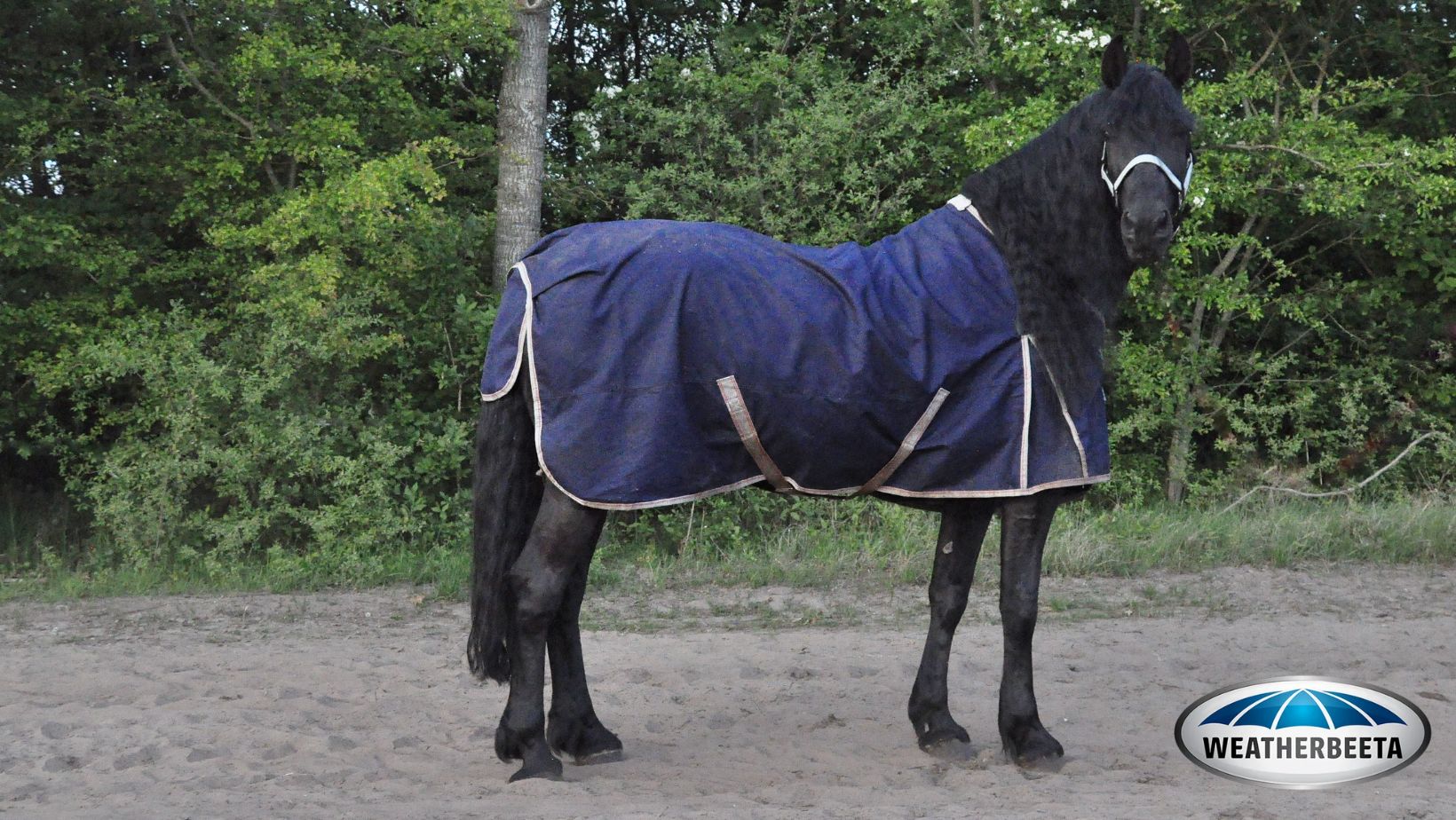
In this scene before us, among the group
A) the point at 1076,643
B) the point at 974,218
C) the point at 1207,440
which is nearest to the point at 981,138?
the point at 1207,440

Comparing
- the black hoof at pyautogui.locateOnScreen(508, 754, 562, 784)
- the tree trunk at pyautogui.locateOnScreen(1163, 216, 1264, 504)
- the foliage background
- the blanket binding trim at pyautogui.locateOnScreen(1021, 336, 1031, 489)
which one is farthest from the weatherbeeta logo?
the tree trunk at pyautogui.locateOnScreen(1163, 216, 1264, 504)

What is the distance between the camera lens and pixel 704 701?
197 inches

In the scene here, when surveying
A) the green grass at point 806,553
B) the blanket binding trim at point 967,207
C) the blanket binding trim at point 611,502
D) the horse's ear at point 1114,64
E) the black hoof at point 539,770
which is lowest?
the black hoof at point 539,770

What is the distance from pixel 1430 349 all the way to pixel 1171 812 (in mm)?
9369

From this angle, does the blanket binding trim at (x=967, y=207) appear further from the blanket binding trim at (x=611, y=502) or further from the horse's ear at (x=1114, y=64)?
the horse's ear at (x=1114, y=64)

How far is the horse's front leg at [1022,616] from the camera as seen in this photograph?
397 cm

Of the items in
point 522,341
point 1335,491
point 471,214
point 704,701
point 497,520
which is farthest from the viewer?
point 471,214

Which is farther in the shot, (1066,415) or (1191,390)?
(1191,390)

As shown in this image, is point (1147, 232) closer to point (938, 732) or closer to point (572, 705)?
point (938, 732)

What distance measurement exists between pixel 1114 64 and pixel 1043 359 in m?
0.96

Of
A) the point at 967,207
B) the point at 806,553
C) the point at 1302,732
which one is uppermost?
the point at 967,207

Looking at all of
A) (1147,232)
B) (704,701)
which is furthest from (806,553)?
(1147,232)

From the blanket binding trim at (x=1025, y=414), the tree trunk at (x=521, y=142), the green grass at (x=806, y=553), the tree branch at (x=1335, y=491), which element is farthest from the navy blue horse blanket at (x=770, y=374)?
the tree branch at (x=1335, y=491)

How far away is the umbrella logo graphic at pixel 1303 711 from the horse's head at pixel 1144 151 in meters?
1.67
